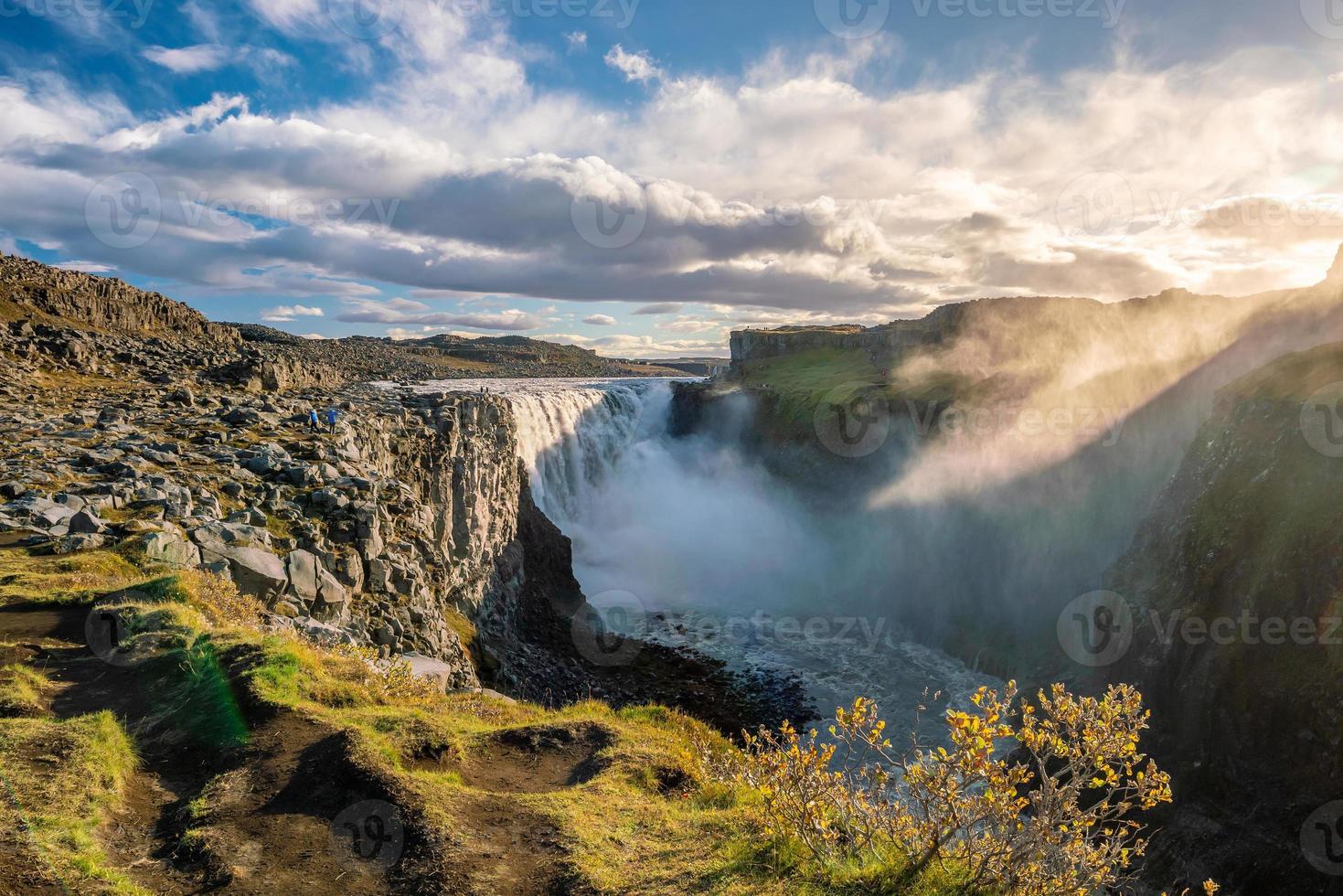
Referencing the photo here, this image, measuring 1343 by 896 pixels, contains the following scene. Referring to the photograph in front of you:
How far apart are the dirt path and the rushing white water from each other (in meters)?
28.8

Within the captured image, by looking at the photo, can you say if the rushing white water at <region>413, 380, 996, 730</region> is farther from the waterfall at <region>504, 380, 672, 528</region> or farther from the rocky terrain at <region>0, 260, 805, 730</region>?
the rocky terrain at <region>0, 260, 805, 730</region>

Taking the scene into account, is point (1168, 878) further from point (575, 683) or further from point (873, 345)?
point (873, 345)

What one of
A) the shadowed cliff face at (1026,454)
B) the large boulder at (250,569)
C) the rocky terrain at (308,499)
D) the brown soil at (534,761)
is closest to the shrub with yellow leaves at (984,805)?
the brown soil at (534,761)

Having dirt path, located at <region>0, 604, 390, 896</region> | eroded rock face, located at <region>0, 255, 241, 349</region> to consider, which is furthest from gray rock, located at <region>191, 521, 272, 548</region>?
eroded rock face, located at <region>0, 255, 241, 349</region>

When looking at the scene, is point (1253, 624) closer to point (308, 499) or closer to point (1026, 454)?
point (1026, 454)

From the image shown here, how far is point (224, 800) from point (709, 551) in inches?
2011

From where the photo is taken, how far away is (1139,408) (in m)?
38.0

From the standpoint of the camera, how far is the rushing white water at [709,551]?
3759cm

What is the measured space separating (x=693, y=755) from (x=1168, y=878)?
15024mm

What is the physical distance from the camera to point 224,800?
22.6 ft

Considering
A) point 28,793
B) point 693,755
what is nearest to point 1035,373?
point 693,755

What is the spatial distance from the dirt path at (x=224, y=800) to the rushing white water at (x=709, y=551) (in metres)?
28.8

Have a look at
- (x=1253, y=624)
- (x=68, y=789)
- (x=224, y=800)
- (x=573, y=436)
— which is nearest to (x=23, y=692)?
(x=68, y=789)

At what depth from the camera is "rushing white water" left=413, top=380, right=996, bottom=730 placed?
37594 mm
